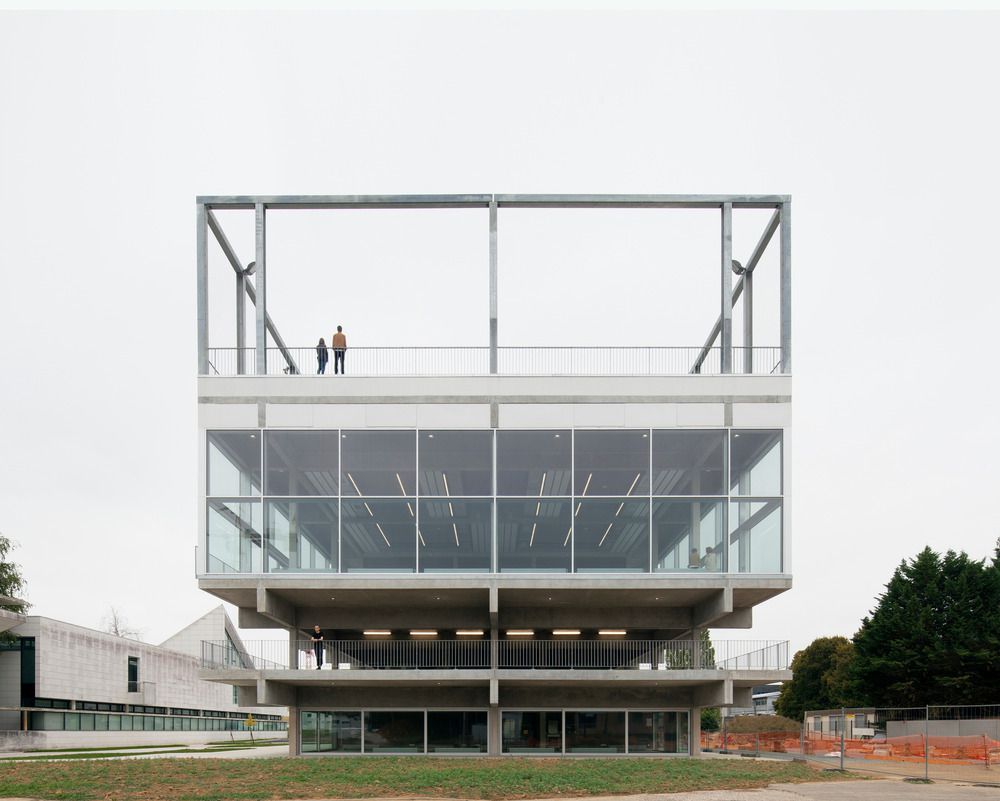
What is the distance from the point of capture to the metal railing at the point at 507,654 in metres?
33.1

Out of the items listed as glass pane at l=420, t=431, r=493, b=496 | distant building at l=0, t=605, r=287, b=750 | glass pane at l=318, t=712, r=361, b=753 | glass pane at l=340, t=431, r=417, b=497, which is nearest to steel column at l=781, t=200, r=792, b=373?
glass pane at l=420, t=431, r=493, b=496

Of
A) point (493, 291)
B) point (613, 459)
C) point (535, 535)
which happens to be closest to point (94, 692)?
point (535, 535)

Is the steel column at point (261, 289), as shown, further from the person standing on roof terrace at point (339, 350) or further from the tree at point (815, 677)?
the tree at point (815, 677)

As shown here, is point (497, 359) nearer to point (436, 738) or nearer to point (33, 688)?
point (436, 738)

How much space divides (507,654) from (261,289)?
15935 mm

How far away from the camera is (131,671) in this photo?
212ft

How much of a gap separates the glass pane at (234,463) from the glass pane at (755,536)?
15.4 metres

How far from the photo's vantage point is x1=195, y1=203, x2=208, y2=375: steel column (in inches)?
1243

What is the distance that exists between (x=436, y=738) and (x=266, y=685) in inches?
270

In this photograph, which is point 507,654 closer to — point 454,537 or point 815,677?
point 454,537

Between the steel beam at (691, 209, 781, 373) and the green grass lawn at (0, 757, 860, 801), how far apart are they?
15.0 m

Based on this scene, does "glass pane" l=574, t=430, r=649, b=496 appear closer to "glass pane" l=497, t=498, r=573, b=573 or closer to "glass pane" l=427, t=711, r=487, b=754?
"glass pane" l=497, t=498, r=573, b=573

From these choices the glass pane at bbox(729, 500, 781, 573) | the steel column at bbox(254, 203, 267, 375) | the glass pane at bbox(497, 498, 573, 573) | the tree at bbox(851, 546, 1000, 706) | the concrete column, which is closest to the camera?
the glass pane at bbox(729, 500, 781, 573)

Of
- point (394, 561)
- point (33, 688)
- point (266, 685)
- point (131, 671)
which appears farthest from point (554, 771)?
point (131, 671)
